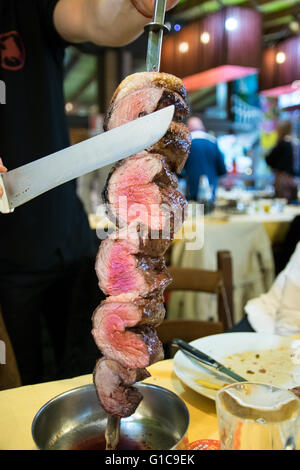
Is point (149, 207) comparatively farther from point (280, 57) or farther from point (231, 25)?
point (280, 57)

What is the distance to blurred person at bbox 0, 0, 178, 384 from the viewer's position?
5.42ft

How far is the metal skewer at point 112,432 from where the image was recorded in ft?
2.43

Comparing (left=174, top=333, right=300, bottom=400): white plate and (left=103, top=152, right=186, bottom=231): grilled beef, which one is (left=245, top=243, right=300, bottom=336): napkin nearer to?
(left=174, top=333, right=300, bottom=400): white plate

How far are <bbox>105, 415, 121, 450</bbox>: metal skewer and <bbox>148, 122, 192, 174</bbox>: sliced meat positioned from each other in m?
0.49

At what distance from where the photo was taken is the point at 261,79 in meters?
7.93

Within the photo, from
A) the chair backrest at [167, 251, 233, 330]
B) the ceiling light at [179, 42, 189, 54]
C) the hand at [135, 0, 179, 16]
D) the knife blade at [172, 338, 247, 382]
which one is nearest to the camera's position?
the knife blade at [172, 338, 247, 382]

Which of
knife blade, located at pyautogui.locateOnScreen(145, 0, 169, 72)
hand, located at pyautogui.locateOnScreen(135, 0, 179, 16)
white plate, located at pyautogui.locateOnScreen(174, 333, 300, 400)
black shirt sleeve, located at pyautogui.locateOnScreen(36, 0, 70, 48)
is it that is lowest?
white plate, located at pyautogui.locateOnScreen(174, 333, 300, 400)

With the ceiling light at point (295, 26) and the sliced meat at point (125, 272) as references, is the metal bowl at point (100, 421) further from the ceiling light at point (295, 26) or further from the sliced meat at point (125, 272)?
the ceiling light at point (295, 26)

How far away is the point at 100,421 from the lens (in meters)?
0.83

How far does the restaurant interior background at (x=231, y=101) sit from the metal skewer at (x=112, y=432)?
0.48 m

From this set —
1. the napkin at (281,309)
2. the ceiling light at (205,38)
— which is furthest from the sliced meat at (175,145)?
the ceiling light at (205,38)

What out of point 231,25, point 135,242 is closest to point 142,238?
point 135,242

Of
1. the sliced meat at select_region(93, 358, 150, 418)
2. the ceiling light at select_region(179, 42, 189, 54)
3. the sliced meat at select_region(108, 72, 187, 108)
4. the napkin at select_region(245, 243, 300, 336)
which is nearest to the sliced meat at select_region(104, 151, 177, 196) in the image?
Result: the sliced meat at select_region(108, 72, 187, 108)
